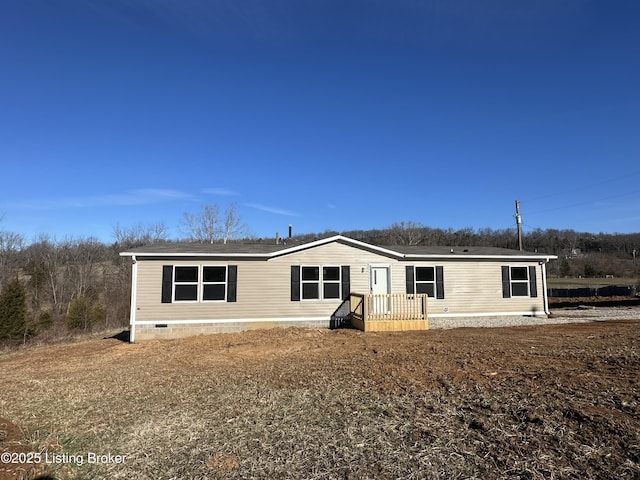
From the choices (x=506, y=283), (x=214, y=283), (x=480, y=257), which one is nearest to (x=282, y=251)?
(x=214, y=283)

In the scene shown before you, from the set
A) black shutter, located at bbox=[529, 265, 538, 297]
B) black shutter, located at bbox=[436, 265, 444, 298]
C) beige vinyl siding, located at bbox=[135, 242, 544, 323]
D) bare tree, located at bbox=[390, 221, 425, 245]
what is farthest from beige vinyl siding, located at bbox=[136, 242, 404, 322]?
bare tree, located at bbox=[390, 221, 425, 245]

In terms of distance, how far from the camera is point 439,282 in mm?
14633

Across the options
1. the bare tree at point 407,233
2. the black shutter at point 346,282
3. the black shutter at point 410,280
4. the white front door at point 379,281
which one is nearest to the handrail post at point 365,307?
the black shutter at point 346,282

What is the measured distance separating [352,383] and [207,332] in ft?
24.7

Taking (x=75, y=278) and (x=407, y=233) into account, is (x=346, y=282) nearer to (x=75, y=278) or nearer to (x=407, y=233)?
(x=75, y=278)

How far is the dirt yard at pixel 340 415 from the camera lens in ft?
11.7

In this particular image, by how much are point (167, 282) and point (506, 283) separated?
12.8m

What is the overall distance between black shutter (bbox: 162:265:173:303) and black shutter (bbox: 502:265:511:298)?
1256 centimetres

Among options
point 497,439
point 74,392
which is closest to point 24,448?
point 74,392

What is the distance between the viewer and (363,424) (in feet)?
14.9

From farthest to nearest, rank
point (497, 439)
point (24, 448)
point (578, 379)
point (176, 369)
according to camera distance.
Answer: point (176, 369) < point (578, 379) < point (24, 448) < point (497, 439)

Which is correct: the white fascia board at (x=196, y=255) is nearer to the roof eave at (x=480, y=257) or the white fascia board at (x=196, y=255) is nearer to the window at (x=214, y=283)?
the window at (x=214, y=283)

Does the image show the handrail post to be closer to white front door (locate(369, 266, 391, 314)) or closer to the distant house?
the distant house

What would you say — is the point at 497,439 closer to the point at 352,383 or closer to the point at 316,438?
the point at 316,438
